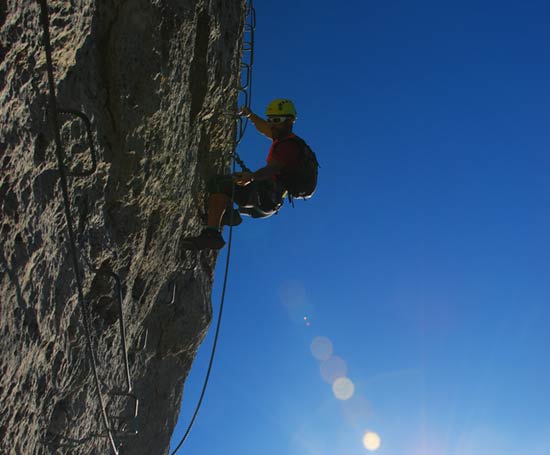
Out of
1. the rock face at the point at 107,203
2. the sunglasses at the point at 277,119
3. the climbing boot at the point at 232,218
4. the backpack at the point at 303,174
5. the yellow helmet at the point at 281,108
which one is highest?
the yellow helmet at the point at 281,108

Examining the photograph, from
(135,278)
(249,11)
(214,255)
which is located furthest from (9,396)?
(249,11)

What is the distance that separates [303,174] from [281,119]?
37.8 inches

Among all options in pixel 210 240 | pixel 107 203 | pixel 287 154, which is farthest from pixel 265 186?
pixel 107 203

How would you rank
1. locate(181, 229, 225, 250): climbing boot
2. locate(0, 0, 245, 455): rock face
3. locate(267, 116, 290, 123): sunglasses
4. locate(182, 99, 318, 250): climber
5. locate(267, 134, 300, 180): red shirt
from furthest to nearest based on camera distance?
1. locate(267, 116, 290, 123): sunglasses
2. locate(267, 134, 300, 180): red shirt
3. locate(182, 99, 318, 250): climber
4. locate(181, 229, 225, 250): climbing boot
5. locate(0, 0, 245, 455): rock face

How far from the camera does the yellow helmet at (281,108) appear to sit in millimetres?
7355

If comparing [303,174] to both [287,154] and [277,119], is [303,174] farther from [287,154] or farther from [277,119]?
[277,119]

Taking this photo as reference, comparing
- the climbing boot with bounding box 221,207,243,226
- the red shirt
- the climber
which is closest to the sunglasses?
the climber

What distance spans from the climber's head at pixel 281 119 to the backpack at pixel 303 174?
51cm

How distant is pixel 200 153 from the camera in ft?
23.3

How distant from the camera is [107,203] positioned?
16.5ft

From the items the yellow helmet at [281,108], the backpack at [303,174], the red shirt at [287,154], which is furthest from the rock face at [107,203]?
the backpack at [303,174]

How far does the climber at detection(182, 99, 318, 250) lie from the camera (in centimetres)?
655

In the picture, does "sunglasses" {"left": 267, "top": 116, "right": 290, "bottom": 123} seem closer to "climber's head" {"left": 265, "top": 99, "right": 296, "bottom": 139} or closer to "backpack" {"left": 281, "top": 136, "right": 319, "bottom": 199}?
"climber's head" {"left": 265, "top": 99, "right": 296, "bottom": 139}

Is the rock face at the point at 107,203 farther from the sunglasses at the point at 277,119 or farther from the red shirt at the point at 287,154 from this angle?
the red shirt at the point at 287,154
